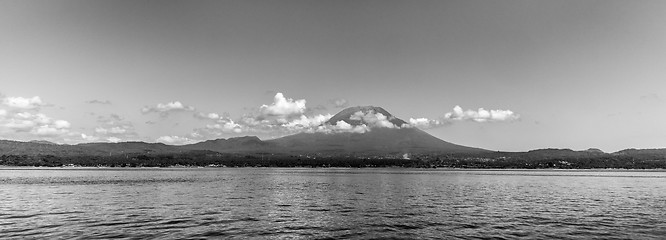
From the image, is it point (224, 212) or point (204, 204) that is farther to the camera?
point (204, 204)

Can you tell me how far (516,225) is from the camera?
33781 millimetres

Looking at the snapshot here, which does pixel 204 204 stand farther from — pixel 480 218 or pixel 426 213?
pixel 480 218

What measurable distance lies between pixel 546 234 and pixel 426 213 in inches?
531

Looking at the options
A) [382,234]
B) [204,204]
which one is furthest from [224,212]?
[382,234]

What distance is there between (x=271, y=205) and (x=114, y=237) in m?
22.7

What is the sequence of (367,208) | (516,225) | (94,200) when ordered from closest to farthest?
(516,225) < (367,208) < (94,200)

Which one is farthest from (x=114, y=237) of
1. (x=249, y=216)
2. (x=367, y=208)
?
(x=367, y=208)

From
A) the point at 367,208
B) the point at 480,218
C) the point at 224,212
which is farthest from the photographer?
the point at 367,208

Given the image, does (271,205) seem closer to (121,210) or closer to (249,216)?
(249,216)

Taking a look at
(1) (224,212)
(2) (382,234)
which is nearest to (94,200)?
(1) (224,212)

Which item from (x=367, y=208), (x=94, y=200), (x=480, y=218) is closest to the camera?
(x=480, y=218)

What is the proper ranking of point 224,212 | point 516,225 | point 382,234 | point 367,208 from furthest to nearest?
point 367,208
point 224,212
point 516,225
point 382,234

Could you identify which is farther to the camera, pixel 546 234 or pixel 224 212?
pixel 224 212

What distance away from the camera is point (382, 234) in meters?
29.7
